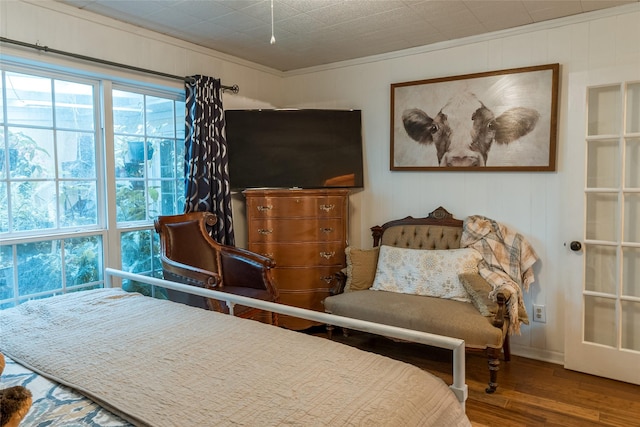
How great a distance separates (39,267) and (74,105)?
3.51ft

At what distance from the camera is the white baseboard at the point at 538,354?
314 centimetres

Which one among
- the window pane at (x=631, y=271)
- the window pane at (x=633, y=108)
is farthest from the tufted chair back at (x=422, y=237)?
the window pane at (x=633, y=108)

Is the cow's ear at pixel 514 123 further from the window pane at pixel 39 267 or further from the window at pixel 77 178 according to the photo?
the window pane at pixel 39 267

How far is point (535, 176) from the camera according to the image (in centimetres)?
320

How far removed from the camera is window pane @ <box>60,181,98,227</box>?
2.85 meters

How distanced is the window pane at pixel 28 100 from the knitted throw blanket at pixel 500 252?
118 inches

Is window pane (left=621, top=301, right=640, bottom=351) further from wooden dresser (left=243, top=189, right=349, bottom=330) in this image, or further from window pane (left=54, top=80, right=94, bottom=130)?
window pane (left=54, top=80, right=94, bottom=130)

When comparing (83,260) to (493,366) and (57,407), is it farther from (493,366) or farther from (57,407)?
(493,366)

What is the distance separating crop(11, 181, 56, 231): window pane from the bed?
3.52 ft

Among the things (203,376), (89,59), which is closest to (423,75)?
(89,59)

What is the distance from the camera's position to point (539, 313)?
323 cm

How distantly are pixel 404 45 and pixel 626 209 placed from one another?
2014 millimetres

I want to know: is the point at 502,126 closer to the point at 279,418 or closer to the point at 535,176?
the point at 535,176

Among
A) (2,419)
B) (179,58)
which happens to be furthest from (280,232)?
(2,419)
